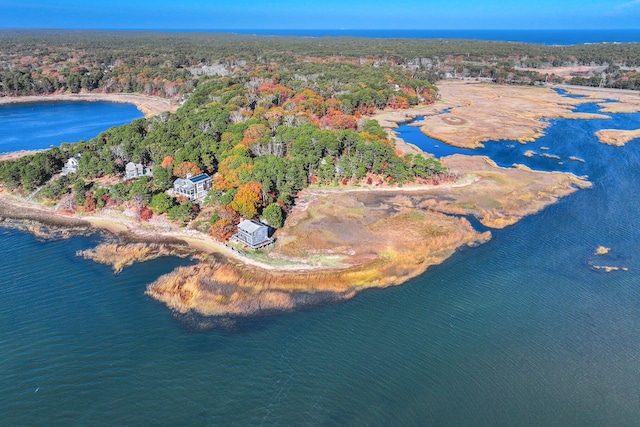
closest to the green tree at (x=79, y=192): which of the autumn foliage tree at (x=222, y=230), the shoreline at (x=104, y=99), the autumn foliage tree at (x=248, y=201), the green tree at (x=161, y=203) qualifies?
the green tree at (x=161, y=203)

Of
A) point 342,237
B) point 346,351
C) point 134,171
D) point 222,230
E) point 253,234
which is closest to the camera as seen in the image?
point 346,351

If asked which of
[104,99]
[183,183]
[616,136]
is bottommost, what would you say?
[183,183]

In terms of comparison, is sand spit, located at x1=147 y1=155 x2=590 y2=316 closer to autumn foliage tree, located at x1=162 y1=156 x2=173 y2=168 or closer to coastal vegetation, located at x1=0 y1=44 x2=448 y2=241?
coastal vegetation, located at x1=0 y1=44 x2=448 y2=241

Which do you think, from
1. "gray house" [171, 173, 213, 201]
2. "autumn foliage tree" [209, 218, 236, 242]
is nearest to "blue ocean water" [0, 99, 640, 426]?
"autumn foliage tree" [209, 218, 236, 242]

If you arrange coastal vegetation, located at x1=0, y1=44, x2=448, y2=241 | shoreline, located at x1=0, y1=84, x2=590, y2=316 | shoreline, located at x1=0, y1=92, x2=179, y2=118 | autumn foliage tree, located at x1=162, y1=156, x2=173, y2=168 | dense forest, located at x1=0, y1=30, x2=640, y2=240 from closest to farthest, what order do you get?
shoreline, located at x1=0, y1=84, x2=590, y2=316 < coastal vegetation, located at x1=0, y1=44, x2=448, y2=241 < dense forest, located at x1=0, y1=30, x2=640, y2=240 < autumn foliage tree, located at x1=162, y1=156, x2=173, y2=168 < shoreline, located at x1=0, y1=92, x2=179, y2=118

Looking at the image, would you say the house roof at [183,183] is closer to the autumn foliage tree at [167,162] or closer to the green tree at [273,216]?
the autumn foliage tree at [167,162]

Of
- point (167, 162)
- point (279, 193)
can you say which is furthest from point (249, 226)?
point (167, 162)

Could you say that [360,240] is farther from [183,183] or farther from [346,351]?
[183,183]
